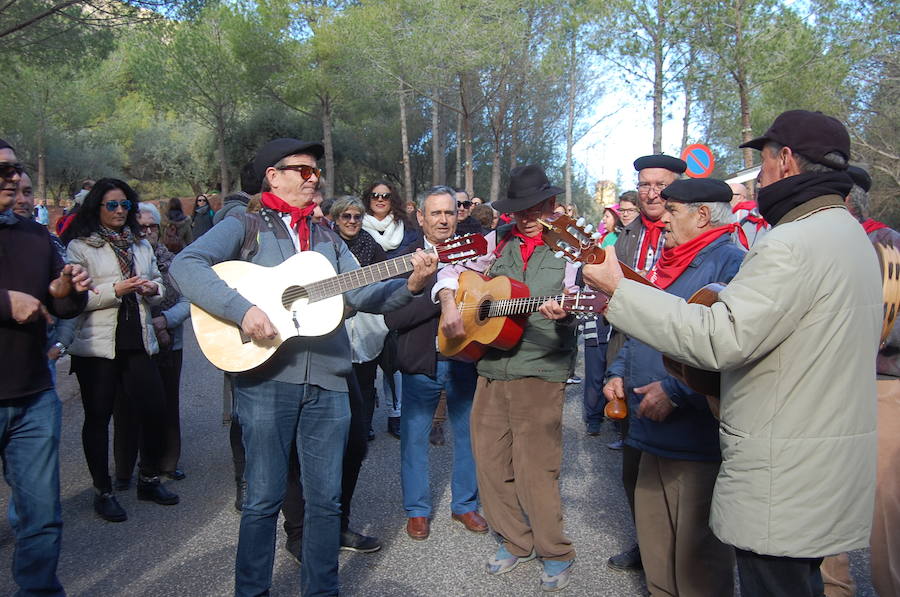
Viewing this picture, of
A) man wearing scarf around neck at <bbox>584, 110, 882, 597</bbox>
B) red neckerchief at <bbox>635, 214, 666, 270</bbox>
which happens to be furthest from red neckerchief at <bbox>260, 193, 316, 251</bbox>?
red neckerchief at <bbox>635, 214, 666, 270</bbox>

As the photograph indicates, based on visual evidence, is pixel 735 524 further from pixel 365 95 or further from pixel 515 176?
pixel 365 95

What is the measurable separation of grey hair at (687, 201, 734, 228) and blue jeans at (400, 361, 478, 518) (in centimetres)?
180

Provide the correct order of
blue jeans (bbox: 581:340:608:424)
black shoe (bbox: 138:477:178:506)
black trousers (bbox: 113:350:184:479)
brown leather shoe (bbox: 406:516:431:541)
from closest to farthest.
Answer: brown leather shoe (bbox: 406:516:431:541) < black shoe (bbox: 138:477:178:506) < black trousers (bbox: 113:350:184:479) < blue jeans (bbox: 581:340:608:424)

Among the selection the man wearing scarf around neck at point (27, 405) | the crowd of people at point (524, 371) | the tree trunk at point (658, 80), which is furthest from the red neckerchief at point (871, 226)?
the tree trunk at point (658, 80)

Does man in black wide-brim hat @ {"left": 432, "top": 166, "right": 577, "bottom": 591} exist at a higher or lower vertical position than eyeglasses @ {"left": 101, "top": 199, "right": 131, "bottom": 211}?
lower

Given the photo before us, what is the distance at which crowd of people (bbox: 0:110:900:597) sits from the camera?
2.06 m

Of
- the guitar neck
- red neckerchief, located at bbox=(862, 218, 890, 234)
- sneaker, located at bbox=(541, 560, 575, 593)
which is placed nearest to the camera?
the guitar neck

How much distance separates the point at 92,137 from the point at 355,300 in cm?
3438

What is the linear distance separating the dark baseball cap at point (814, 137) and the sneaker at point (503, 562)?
2.65 metres

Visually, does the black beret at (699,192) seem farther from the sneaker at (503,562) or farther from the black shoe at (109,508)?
the black shoe at (109,508)

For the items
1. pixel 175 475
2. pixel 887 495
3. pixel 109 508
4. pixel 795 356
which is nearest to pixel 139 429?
pixel 175 475

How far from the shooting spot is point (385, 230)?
18.6ft

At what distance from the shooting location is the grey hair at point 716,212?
322 centimetres

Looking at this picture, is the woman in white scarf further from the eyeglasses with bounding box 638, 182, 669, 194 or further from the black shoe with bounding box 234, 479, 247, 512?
the black shoe with bounding box 234, 479, 247, 512
